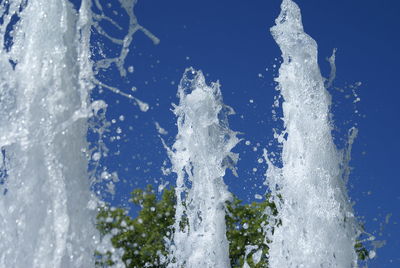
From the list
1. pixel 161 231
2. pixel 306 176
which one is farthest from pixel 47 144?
pixel 161 231

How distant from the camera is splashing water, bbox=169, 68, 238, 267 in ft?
44.0

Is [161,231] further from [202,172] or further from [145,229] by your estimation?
[202,172]

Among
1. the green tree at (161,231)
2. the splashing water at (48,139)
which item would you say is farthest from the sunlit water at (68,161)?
the green tree at (161,231)

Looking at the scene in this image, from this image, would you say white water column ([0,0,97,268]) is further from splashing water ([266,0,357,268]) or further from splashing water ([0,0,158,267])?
splashing water ([266,0,357,268])

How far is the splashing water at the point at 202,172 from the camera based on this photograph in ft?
44.0

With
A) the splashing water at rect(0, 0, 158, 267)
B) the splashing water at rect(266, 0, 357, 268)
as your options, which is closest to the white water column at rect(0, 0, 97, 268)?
the splashing water at rect(0, 0, 158, 267)

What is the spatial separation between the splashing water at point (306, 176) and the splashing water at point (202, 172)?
1442 millimetres

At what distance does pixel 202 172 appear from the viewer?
1409 centimetres

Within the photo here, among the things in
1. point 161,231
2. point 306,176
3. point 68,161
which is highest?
point 161,231

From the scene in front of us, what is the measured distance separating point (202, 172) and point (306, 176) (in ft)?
10.1

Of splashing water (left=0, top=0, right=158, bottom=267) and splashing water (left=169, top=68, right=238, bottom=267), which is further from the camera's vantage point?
splashing water (left=169, top=68, right=238, bottom=267)

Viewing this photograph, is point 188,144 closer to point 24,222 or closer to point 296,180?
point 296,180

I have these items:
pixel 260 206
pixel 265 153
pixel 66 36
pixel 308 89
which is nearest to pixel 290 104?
pixel 308 89

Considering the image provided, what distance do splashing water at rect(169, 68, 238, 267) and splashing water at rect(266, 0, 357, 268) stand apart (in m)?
1.44
